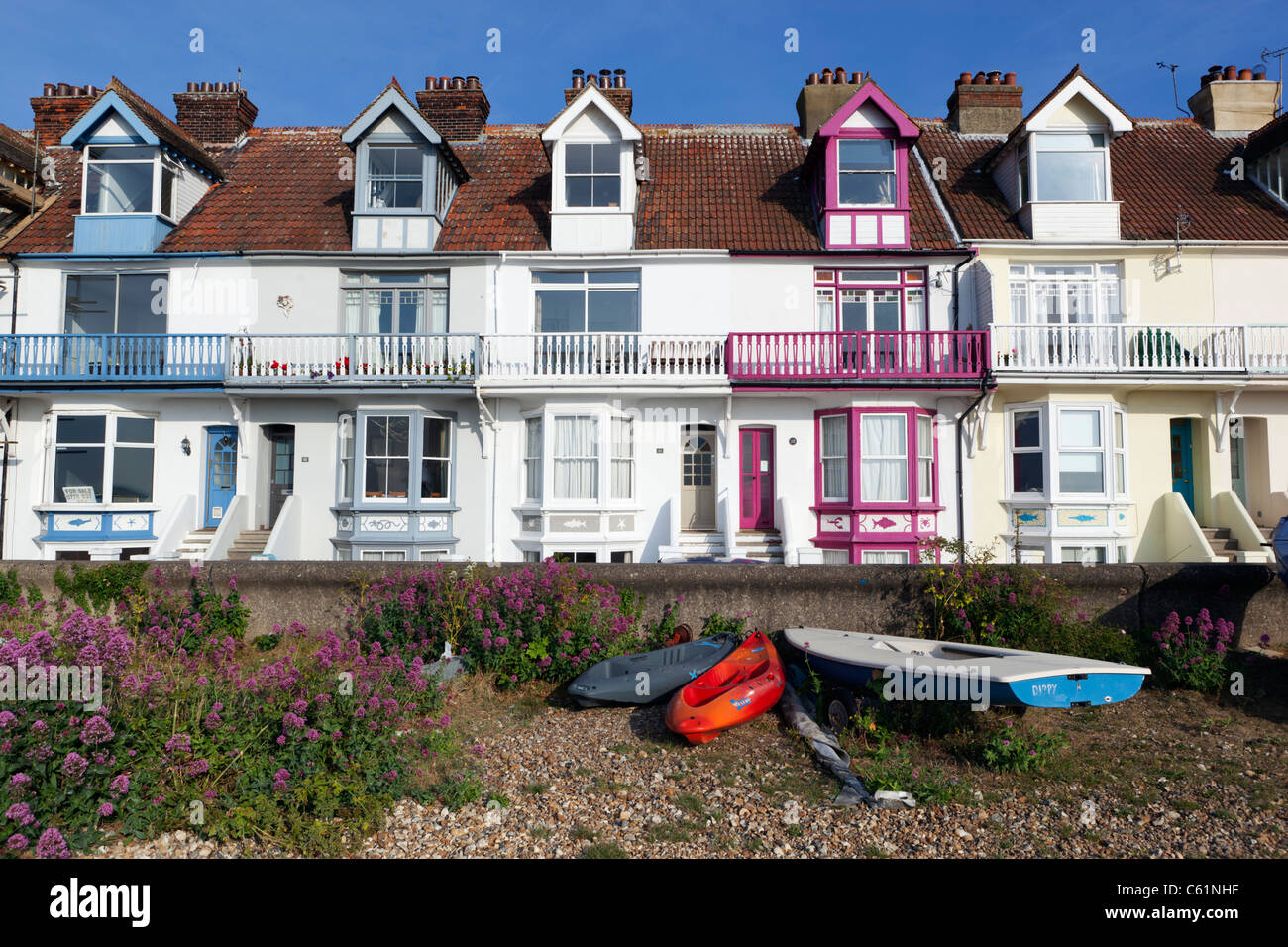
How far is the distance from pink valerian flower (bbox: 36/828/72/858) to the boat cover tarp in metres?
6.16

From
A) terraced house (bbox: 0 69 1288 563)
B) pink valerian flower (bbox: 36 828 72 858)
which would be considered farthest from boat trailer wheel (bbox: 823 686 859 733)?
pink valerian flower (bbox: 36 828 72 858)

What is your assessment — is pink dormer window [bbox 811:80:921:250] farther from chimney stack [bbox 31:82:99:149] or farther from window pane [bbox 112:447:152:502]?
chimney stack [bbox 31:82:99:149]

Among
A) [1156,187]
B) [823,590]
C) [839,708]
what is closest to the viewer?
[839,708]

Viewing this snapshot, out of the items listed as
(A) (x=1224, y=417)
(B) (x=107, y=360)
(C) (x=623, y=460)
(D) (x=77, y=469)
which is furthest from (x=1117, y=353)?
(D) (x=77, y=469)

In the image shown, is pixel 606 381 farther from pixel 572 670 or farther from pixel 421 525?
pixel 572 670

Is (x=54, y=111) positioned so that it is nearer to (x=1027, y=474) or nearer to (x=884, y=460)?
(x=884, y=460)

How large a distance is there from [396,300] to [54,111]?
37.6 feet

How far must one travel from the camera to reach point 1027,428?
15.6 metres

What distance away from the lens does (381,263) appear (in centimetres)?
1623

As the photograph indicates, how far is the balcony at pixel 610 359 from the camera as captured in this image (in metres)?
15.1

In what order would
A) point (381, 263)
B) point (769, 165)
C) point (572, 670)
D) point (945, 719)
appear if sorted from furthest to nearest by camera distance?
point (769, 165) → point (381, 263) → point (572, 670) → point (945, 719)

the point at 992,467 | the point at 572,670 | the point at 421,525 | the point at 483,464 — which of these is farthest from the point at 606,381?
the point at 992,467

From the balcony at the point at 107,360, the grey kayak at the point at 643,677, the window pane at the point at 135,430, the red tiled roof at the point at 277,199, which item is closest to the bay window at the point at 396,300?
the red tiled roof at the point at 277,199

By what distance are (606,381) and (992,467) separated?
8.31m
